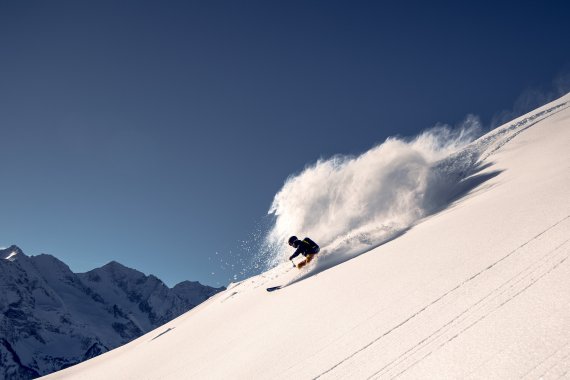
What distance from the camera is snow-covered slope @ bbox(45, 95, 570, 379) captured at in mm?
4617

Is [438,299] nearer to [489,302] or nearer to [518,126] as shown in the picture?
[489,302]

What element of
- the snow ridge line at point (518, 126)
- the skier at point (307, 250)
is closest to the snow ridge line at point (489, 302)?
the skier at point (307, 250)

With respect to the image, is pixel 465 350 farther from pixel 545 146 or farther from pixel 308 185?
pixel 308 185

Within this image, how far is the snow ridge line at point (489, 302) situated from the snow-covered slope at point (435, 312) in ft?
0.06

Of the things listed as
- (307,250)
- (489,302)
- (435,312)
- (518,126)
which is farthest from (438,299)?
(518,126)

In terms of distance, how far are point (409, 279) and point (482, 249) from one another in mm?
1502

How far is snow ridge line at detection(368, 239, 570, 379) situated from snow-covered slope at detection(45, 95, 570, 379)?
0.02 meters

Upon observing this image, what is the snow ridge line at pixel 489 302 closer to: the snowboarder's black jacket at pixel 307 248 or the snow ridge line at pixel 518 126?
the snowboarder's black jacket at pixel 307 248

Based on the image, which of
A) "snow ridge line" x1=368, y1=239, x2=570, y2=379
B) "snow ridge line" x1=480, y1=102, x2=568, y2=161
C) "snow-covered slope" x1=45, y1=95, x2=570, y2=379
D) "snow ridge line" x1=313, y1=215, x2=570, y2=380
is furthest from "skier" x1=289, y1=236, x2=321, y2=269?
"snow ridge line" x1=368, y1=239, x2=570, y2=379

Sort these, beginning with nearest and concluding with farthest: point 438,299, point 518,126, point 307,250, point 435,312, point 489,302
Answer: point 489,302
point 435,312
point 438,299
point 307,250
point 518,126

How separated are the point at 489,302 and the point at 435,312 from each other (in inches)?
31.5

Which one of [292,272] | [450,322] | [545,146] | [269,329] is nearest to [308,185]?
[292,272]

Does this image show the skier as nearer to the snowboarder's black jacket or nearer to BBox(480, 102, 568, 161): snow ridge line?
the snowboarder's black jacket

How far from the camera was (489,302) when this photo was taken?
5.62 metres
